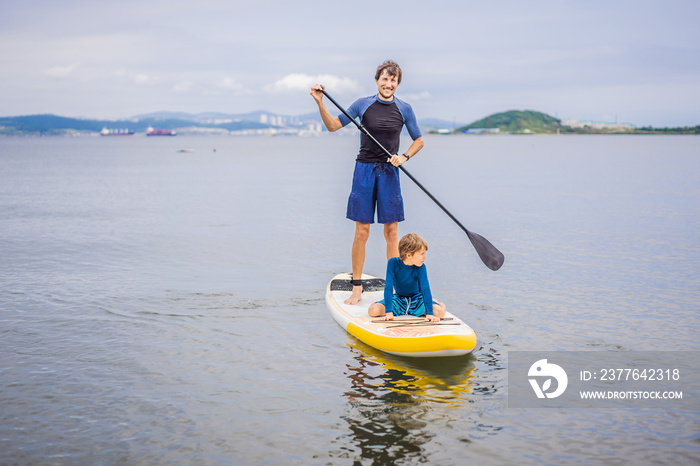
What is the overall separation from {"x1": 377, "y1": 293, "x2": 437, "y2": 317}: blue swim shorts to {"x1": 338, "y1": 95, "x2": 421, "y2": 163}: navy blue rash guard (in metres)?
1.97

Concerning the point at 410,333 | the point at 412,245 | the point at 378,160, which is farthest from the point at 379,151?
the point at 410,333

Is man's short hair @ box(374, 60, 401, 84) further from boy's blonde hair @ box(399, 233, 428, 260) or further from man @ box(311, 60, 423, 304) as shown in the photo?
boy's blonde hair @ box(399, 233, 428, 260)

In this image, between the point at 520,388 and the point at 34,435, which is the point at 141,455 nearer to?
the point at 34,435

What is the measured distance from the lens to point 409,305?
7875mm

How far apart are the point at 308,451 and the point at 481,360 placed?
9.66ft

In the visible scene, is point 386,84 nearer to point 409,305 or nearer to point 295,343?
point 409,305

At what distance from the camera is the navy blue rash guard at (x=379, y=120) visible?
8344 mm

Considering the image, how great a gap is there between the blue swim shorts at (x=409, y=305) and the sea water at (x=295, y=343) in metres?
0.69

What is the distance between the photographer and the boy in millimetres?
7352

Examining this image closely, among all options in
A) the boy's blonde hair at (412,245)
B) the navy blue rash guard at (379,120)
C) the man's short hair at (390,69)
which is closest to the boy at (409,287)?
the boy's blonde hair at (412,245)

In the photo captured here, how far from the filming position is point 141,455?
5.13 metres

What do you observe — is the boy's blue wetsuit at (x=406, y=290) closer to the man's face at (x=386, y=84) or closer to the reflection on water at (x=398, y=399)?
the reflection on water at (x=398, y=399)

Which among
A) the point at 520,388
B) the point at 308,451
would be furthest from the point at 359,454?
the point at 520,388

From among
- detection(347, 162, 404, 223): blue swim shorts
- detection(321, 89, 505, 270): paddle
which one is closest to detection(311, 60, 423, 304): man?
detection(347, 162, 404, 223): blue swim shorts
